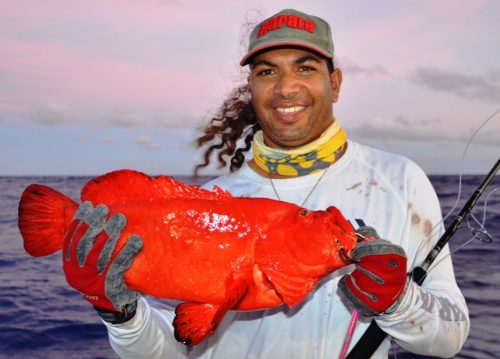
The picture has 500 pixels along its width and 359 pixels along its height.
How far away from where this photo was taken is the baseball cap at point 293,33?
3.06m

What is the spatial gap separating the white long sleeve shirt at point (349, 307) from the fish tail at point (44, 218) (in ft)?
2.23

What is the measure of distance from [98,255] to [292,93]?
152 centimetres

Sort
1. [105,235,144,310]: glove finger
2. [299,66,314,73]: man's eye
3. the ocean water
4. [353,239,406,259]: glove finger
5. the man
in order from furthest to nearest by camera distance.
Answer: the ocean water → [299,66,314,73]: man's eye → the man → [105,235,144,310]: glove finger → [353,239,406,259]: glove finger

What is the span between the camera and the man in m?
2.77

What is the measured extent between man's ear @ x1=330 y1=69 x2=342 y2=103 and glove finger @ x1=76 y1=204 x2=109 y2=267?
1821 mm

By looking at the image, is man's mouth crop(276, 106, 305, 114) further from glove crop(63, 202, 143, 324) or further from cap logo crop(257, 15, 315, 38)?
glove crop(63, 202, 143, 324)

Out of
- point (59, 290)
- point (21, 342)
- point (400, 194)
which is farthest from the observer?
point (59, 290)

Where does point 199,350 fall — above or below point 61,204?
below

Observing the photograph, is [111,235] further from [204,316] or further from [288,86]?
[288,86]

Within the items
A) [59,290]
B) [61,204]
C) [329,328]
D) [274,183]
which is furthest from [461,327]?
[59,290]

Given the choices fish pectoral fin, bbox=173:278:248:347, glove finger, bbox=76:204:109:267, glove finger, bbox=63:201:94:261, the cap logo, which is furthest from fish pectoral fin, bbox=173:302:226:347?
the cap logo

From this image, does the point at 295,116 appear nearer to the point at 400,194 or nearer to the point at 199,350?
the point at 400,194

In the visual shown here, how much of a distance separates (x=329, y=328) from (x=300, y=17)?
1.94 m

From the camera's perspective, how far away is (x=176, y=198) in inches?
91.8
